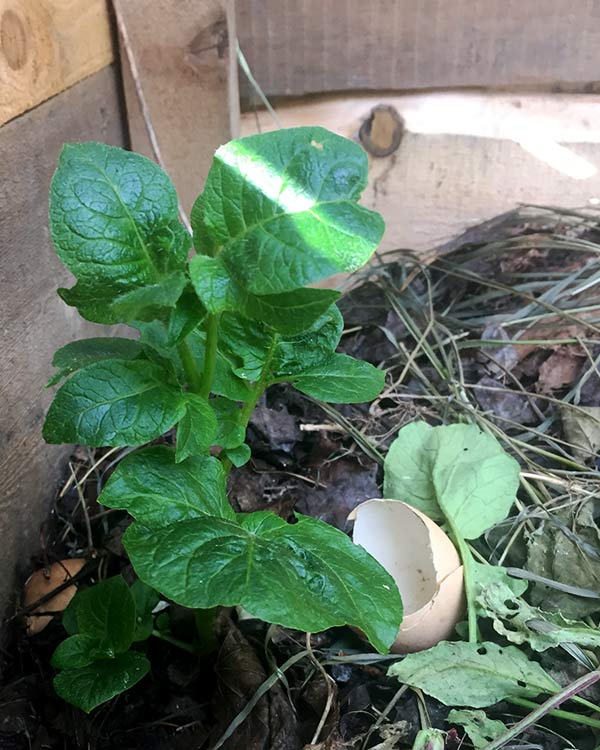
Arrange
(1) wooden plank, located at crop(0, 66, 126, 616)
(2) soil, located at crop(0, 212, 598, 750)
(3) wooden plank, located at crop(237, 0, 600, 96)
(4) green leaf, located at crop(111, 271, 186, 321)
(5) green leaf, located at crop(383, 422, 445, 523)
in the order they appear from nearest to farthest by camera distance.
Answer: (4) green leaf, located at crop(111, 271, 186, 321) < (2) soil, located at crop(0, 212, 598, 750) < (1) wooden plank, located at crop(0, 66, 126, 616) < (5) green leaf, located at crop(383, 422, 445, 523) < (3) wooden plank, located at crop(237, 0, 600, 96)

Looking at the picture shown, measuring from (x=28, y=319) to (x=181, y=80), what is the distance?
1.92ft

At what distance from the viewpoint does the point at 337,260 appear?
0.55 m

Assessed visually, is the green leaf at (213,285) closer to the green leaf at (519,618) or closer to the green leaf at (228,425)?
the green leaf at (228,425)

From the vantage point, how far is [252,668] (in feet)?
2.71

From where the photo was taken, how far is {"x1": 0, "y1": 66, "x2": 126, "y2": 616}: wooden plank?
3.03 feet

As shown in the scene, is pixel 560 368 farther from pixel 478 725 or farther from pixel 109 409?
pixel 109 409

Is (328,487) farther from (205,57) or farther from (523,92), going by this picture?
(523,92)

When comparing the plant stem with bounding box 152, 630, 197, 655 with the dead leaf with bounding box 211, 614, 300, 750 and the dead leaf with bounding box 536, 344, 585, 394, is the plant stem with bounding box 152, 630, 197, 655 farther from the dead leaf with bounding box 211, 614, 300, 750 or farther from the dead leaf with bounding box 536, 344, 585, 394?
the dead leaf with bounding box 536, 344, 585, 394

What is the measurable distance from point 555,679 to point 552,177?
1044 mm

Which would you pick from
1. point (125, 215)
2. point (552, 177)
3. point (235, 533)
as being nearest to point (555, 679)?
point (235, 533)

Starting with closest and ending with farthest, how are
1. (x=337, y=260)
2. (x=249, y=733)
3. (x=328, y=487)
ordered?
(x=337, y=260), (x=249, y=733), (x=328, y=487)

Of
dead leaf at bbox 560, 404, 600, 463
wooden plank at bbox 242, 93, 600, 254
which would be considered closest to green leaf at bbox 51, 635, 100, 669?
dead leaf at bbox 560, 404, 600, 463

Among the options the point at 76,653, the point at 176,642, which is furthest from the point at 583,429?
the point at 76,653

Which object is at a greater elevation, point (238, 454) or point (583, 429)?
point (238, 454)
